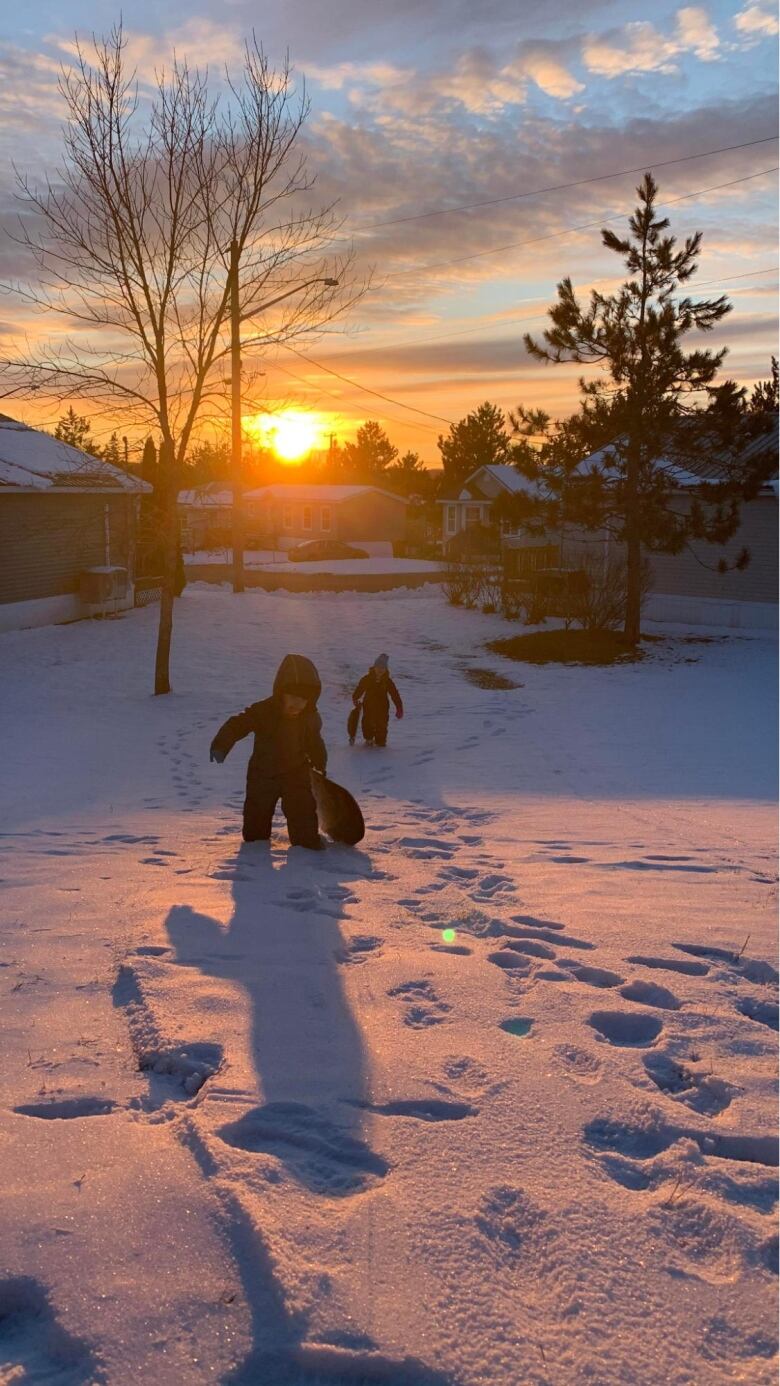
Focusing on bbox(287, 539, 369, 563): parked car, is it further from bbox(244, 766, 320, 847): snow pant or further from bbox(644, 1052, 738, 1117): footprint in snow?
bbox(644, 1052, 738, 1117): footprint in snow

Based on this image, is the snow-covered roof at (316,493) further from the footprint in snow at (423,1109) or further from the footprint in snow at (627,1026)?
the footprint in snow at (423,1109)

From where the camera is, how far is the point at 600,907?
5.43 meters

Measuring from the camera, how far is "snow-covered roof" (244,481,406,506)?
203ft

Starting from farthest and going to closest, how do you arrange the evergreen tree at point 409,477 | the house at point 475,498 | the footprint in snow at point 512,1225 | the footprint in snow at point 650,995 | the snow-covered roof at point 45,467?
the evergreen tree at point 409,477 → the house at point 475,498 → the snow-covered roof at point 45,467 → the footprint in snow at point 650,995 → the footprint in snow at point 512,1225

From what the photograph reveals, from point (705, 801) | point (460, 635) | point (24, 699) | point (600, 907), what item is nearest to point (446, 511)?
point (460, 635)

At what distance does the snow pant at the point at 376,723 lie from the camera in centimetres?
1155

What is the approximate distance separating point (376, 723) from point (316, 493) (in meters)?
53.7

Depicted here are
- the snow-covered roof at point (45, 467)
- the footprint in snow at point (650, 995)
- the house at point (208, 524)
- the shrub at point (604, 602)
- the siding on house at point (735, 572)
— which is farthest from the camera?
the house at point (208, 524)

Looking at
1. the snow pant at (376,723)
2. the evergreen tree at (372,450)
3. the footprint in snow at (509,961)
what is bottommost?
the footprint in snow at (509,961)

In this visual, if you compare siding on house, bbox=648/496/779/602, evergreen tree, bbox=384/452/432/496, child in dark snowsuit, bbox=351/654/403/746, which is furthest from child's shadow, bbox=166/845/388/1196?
evergreen tree, bbox=384/452/432/496

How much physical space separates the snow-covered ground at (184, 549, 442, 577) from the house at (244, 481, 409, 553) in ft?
22.5

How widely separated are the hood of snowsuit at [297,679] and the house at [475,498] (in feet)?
155

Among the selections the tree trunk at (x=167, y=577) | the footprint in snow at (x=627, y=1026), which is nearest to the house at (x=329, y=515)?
the tree trunk at (x=167, y=577)

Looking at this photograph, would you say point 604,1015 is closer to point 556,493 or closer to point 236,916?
point 236,916
